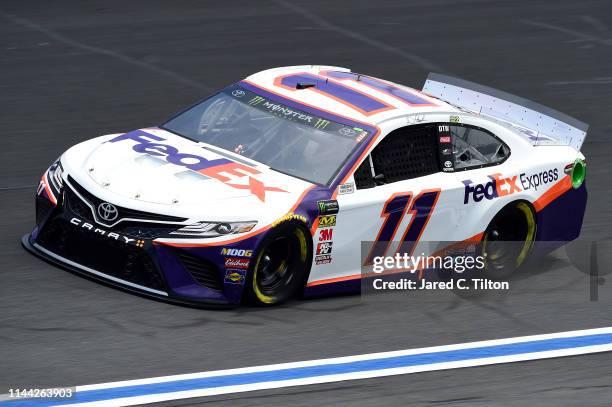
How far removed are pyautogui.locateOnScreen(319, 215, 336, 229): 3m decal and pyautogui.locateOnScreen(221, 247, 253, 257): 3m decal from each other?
0.62 m

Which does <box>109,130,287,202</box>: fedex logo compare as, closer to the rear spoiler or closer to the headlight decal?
the headlight decal

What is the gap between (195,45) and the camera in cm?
1664

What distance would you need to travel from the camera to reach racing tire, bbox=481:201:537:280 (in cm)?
971

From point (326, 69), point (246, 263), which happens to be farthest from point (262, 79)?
point (246, 263)

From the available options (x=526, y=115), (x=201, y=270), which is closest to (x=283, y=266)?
(x=201, y=270)

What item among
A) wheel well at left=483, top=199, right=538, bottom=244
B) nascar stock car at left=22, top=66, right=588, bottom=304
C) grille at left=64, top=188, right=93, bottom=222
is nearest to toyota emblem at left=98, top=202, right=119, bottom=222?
nascar stock car at left=22, top=66, right=588, bottom=304

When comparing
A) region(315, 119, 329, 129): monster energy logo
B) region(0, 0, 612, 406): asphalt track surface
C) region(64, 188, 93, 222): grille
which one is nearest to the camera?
region(0, 0, 612, 406): asphalt track surface

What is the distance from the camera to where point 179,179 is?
8.55 meters

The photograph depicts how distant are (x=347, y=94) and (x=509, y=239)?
170 centimetres

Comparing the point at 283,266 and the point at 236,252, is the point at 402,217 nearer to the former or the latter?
the point at 283,266

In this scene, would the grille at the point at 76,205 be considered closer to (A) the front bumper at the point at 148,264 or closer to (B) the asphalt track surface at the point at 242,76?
(A) the front bumper at the point at 148,264

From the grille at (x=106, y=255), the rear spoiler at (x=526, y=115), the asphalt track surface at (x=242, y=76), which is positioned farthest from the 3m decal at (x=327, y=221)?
the rear spoiler at (x=526, y=115)

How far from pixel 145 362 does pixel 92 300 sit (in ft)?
3.38

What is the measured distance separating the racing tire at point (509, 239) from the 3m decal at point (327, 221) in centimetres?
150
